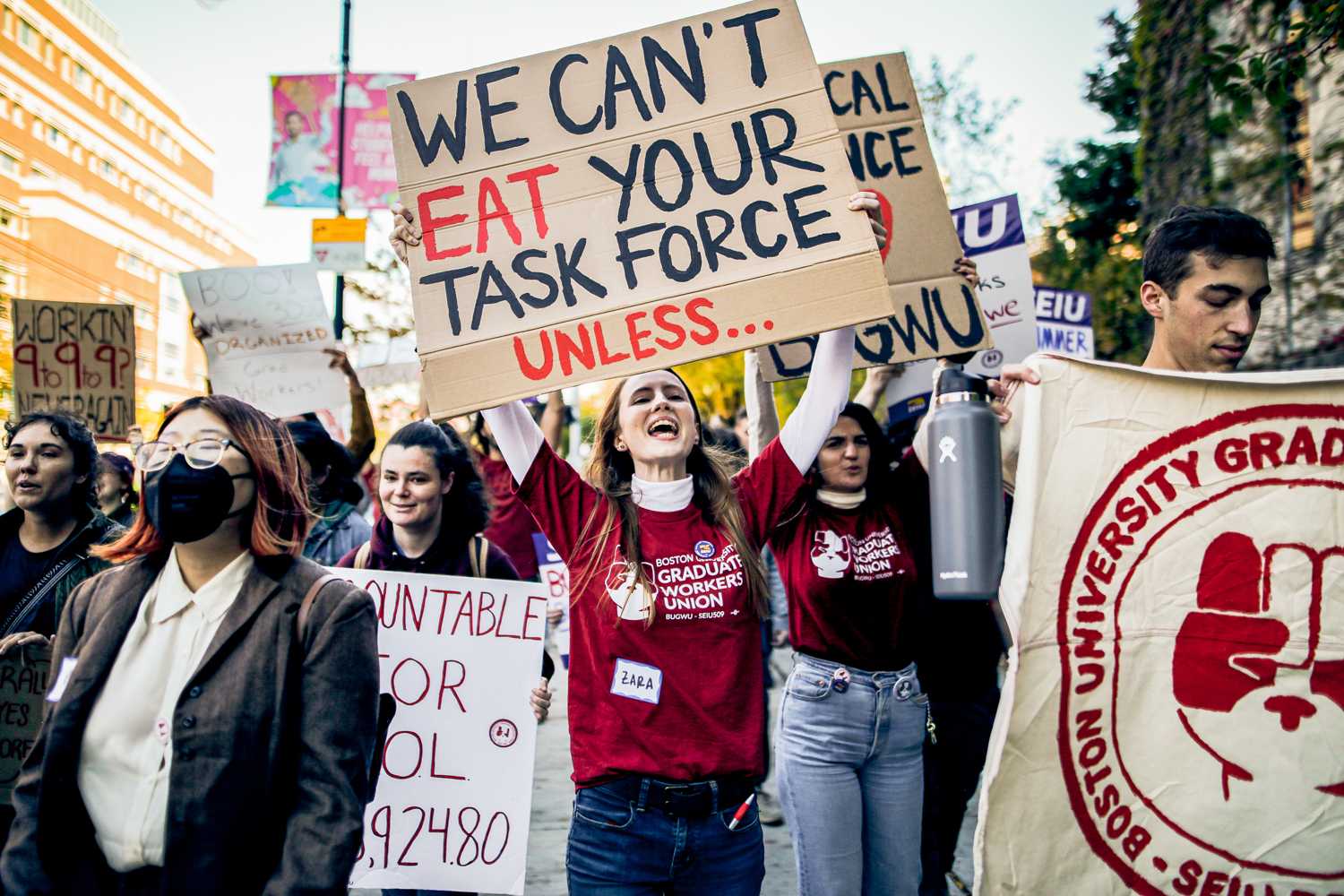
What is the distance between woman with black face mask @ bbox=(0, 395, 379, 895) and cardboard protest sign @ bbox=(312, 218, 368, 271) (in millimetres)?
8191

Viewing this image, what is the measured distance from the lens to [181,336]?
52250mm

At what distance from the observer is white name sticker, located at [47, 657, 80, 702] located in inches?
91.2

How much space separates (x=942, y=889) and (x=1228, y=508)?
243 centimetres

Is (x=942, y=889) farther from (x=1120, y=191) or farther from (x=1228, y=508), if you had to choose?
(x=1120, y=191)

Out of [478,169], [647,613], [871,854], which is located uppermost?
[478,169]

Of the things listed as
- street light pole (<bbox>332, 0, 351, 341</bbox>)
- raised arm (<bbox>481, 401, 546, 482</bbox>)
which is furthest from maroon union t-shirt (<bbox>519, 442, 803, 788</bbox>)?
street light pole (<bbox>332, 0, 351, 341</bbox>)

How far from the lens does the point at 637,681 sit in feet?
8.97

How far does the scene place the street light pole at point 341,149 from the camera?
37.0 ft

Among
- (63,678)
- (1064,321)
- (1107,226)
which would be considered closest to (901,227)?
(63,678)

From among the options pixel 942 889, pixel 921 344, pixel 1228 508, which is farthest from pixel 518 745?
pixel 1228 508

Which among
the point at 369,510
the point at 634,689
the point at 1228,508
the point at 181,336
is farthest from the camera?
the point at 181,336

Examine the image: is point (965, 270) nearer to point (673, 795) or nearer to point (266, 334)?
point (673, 795)

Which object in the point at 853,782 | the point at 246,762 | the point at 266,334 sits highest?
the point at 266,334

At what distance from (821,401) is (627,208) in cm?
77
